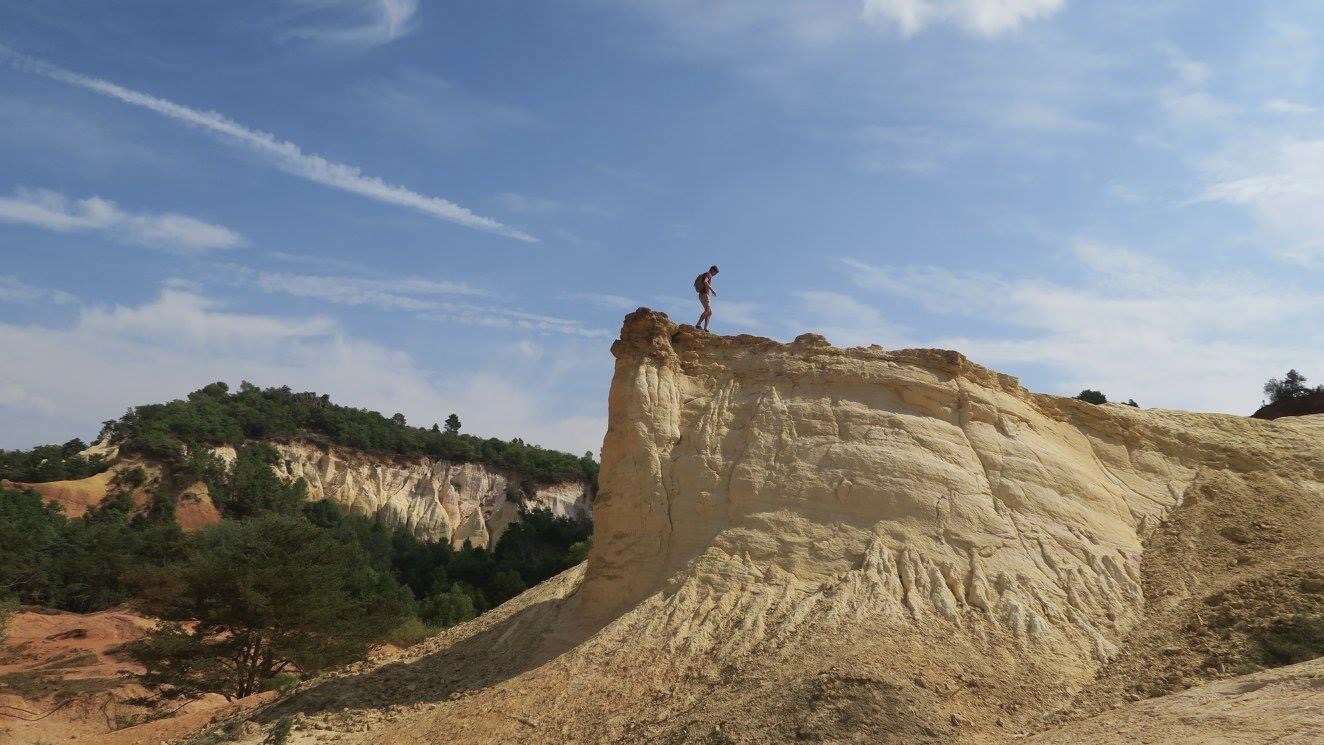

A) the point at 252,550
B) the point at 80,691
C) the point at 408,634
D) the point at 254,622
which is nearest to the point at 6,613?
the point at 80,691

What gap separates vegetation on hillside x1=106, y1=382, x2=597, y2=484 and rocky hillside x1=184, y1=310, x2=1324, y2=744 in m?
47.7

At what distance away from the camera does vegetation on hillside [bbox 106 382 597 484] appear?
59.9 meters

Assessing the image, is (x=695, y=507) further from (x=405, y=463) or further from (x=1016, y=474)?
(x=405, y=463)

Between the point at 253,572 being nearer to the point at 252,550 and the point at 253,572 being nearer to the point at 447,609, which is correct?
the point at 252,550

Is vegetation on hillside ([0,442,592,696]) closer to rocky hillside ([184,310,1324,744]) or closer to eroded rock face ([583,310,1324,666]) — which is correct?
rocky hillside ([184,310,1324,744])

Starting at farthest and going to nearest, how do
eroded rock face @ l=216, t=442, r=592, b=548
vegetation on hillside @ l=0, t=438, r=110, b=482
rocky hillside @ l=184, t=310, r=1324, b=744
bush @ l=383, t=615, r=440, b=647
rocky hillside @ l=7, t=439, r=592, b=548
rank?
eroded rock face @ l=216, t=442, r=592, b=548, rocky hillside @ l=7, t=439, r=592, b=548, vegetation on hillside @ l=0, t=438, r=110, b=482, bush @ l=383, t=615, r=440, b=647, rocky hillside @ l=184, t=310, r=1324, b=744

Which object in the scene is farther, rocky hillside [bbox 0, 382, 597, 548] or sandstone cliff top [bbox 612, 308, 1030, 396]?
rocky hillside [bbox 0, 382, 597, 548]

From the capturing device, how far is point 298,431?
66000 millimetres

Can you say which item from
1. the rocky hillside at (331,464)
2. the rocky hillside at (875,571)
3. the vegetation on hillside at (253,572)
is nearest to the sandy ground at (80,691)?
the vegetation on hillside at (253,572)

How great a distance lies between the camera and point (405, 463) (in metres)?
66.6

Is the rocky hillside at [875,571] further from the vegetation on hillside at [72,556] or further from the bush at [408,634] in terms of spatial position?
the vegetation on hillside at [72,556]

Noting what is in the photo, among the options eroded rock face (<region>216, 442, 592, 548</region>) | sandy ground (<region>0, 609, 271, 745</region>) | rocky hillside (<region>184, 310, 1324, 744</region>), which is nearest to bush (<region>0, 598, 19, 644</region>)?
sandy ground (<region>0, 609, 271, 745</region>)

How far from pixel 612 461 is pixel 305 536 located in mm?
12174

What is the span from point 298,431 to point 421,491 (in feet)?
30.4
